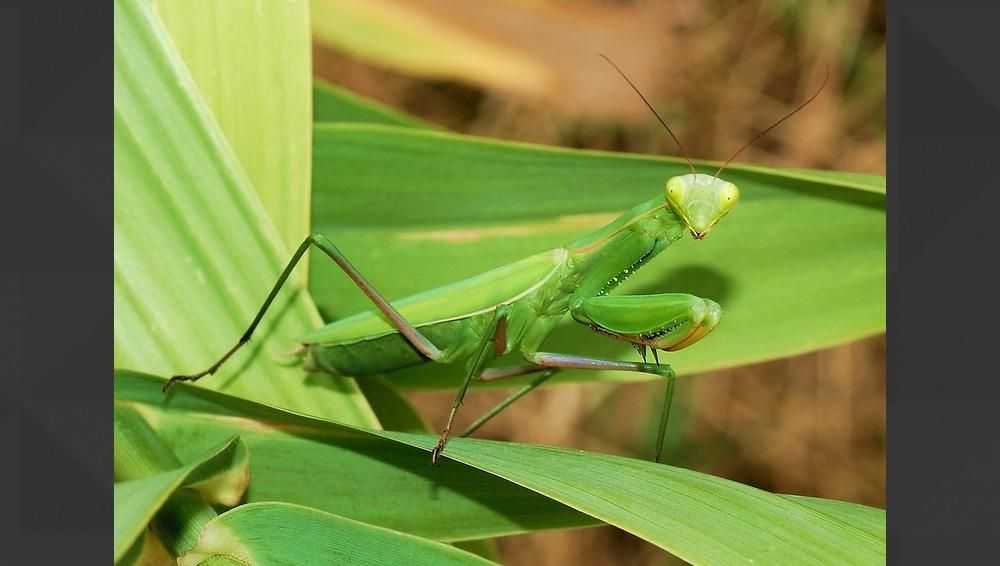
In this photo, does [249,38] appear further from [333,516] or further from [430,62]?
[333,516]

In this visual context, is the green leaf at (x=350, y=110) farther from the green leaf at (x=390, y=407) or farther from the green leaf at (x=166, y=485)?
the green leaf at (x=166, y=485)

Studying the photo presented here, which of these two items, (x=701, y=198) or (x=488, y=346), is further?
(x=488, y=346)

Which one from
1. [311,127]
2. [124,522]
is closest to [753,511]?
[124,522]

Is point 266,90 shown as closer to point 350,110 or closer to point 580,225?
point 350,110

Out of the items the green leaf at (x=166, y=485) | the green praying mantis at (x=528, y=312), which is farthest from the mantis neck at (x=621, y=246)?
the green leaf at (x=166, y=485)

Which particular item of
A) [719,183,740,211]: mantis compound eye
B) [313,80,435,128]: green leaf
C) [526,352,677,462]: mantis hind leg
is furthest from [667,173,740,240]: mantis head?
[313,80,435,128]: green leaf

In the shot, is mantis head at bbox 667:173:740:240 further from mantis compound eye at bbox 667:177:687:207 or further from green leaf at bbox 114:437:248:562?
green leaf at bbox 114:437:248:562

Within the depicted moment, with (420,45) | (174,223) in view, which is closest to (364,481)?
(174,223)
